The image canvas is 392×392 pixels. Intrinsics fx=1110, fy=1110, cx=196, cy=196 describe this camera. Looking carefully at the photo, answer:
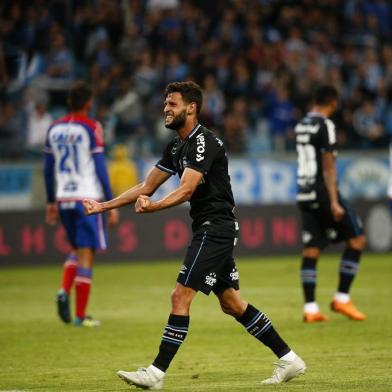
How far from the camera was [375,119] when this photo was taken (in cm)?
2425

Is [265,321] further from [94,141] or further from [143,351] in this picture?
[94,141]

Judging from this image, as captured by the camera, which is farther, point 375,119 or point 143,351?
point 375,119

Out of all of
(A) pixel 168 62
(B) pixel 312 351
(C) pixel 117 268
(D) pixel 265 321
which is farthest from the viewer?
(A) pixel 168 62

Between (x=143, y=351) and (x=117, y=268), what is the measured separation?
9701mm

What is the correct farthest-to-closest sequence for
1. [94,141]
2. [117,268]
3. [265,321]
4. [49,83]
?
[49,83] → [117,268] → [94,141] → [265,321]

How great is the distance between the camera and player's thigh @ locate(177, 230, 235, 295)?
25.6 ft

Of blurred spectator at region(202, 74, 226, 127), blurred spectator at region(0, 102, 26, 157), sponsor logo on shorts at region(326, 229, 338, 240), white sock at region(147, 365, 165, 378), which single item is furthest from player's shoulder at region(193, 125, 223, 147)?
blurred spectator at region(202, 74, 226, 127)

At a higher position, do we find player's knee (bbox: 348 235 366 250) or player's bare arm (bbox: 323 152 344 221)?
player's bare arm (bbox: 323 152 344 221)

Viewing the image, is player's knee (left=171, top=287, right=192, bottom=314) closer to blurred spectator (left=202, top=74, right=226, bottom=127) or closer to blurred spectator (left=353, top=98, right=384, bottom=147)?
blurred spectator (left=202, top=74, right=226, bottom=127)

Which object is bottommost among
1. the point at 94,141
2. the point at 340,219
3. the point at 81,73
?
the point at 340,219

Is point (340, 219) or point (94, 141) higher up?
point (94, 141)

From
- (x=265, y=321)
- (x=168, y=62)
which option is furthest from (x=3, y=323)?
(x=168, y=62)

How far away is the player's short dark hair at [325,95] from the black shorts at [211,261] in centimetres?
456

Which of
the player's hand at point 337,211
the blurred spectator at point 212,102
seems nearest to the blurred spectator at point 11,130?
the blurred spectator at point 212,102
